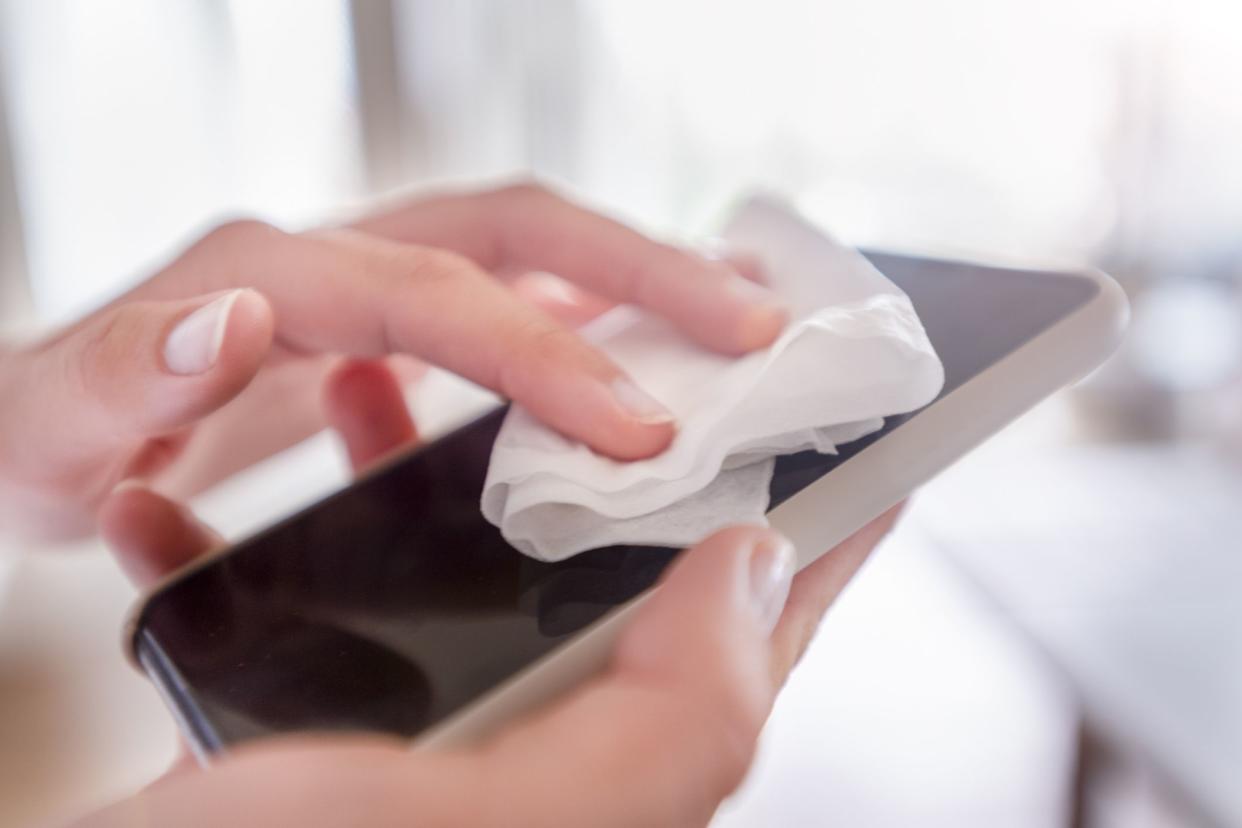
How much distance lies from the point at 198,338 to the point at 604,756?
0.17 m

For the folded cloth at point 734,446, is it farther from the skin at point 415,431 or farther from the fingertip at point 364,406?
the fingertip at point 364,406

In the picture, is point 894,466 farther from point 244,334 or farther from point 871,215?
point 871,215

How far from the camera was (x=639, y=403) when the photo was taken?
10.2 inches

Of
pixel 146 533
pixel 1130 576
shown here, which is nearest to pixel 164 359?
pixel 146 533

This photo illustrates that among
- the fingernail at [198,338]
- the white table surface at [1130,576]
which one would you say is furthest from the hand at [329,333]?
the white table surface at [1130,576]

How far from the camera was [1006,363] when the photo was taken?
255mm

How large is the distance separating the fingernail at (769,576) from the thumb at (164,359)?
157mm

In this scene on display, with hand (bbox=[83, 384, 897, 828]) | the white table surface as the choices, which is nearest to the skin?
hand (bbox=[83, 384, 897, 828])

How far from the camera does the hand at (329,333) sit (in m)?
0.26

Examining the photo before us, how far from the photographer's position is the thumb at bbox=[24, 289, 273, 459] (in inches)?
10.2

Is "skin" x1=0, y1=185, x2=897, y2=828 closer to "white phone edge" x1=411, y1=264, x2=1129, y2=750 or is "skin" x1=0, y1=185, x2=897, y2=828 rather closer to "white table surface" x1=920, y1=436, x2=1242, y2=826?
"white phone edge" x1=411, y1=264, x2=1129, y2=750

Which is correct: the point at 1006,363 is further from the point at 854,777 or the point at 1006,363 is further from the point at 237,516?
the point at 237,516

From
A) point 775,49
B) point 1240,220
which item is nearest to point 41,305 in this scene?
point 775,49

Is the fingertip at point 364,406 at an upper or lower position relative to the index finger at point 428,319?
lower
